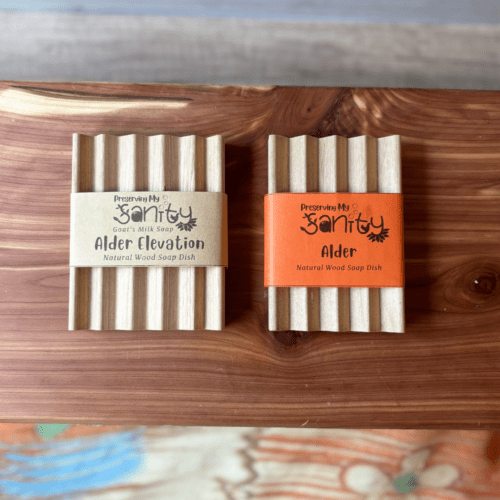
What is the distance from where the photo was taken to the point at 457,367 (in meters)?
0.56

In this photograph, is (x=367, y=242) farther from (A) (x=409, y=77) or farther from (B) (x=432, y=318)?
(A) (x=409, y=77)

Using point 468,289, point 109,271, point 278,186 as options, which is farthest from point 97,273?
point 468,289

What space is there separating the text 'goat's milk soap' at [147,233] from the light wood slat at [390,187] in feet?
0.73

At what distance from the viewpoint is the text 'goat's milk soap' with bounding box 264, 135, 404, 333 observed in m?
0.53

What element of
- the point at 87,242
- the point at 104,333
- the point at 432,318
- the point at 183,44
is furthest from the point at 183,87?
the point at 432,318

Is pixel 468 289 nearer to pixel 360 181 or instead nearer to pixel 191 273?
pixel 360 181

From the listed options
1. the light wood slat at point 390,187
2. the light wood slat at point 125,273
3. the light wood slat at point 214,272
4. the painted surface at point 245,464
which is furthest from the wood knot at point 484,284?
the light wood slat at point 125,273

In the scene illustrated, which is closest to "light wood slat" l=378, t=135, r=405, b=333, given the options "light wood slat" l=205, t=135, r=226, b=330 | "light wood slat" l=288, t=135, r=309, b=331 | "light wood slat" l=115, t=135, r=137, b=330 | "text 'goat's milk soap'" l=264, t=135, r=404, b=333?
"text 'goat's milk soap'" l=264, t=135, r=404, b=333

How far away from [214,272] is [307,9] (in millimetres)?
496

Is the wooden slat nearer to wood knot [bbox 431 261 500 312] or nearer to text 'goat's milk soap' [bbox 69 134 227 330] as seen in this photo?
text 'goat's milk soap' [bbox 69 134 227 330]

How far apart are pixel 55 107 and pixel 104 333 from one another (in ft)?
1.12

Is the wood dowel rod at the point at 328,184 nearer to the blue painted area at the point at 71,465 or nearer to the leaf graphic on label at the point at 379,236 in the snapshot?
the leaf graphic on label at the point at 379,236

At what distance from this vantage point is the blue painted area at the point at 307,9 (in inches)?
26.6

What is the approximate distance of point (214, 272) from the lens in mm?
537
